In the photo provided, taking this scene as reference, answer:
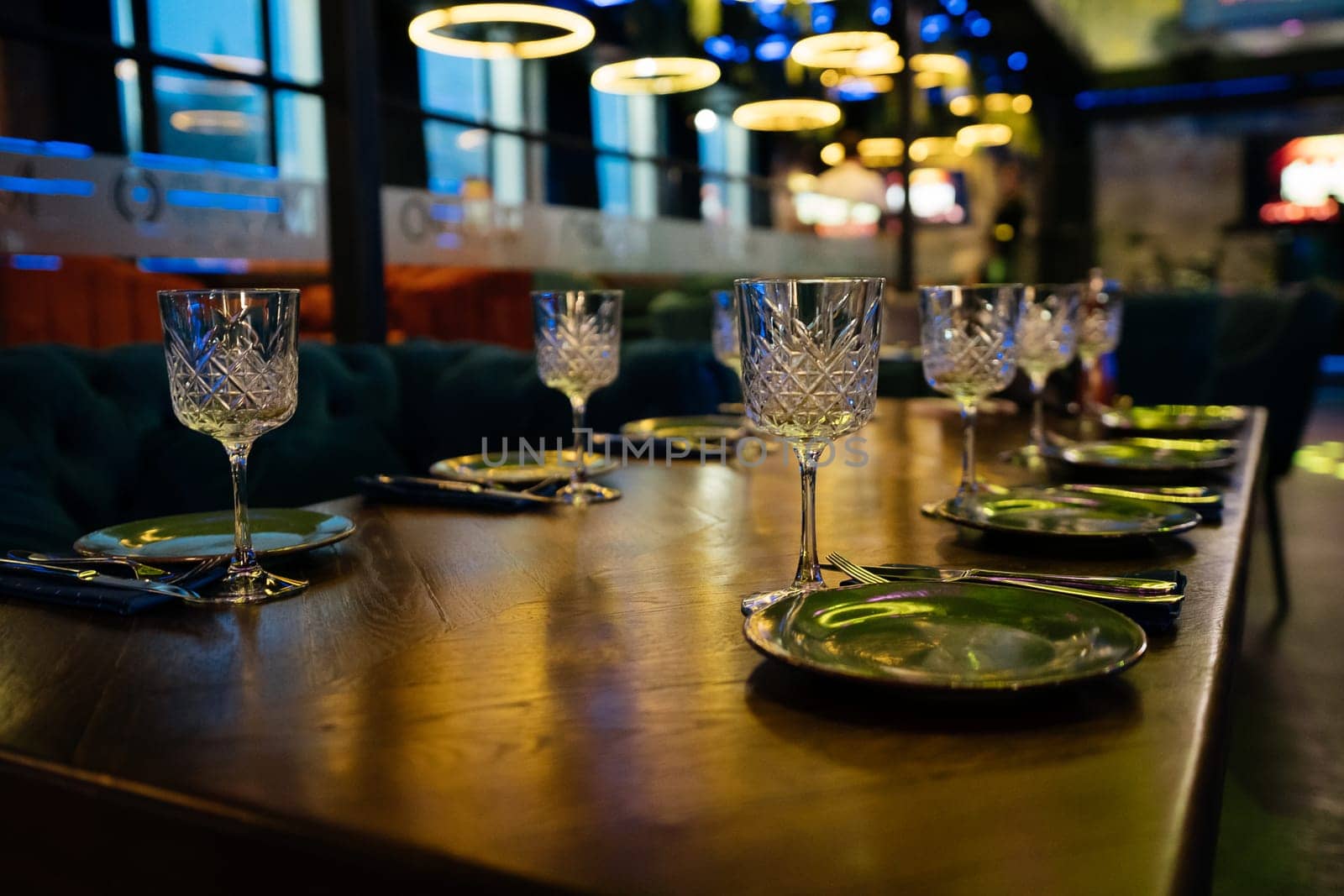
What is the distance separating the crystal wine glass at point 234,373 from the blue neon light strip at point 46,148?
71.9 inches

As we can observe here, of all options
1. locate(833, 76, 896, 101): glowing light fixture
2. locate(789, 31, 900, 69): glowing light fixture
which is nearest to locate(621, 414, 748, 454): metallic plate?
locate(789, 31, 900, 69): glowing light fixture

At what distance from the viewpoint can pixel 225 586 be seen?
2.70ft

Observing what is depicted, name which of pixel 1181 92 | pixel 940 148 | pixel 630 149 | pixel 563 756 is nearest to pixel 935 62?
pixel 940 148

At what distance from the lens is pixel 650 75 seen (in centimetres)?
493

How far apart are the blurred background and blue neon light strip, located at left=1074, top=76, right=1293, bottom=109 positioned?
0.07ft

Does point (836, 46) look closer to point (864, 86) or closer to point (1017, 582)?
point (864, 86)

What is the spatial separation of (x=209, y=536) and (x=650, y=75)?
170 inches

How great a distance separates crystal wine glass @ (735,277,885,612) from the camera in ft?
2.50

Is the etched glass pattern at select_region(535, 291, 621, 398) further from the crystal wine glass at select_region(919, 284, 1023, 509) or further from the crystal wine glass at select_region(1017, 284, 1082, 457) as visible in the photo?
the crystal wine glass at select_region(1017, 284, 1082, 457)

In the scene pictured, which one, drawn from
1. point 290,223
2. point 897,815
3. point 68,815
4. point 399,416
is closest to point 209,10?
point 290,223

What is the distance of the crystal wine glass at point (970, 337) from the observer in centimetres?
111

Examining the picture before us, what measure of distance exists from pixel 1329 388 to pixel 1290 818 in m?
8.81

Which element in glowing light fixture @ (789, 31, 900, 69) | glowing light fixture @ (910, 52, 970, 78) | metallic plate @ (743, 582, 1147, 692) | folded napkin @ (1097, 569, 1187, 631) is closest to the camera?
metallic plate @ (743, 582, 1147, 692)

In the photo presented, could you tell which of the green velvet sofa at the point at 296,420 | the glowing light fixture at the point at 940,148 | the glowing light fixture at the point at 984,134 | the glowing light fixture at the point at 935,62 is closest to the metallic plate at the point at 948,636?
the green velvet sofa at the point at 296,420
